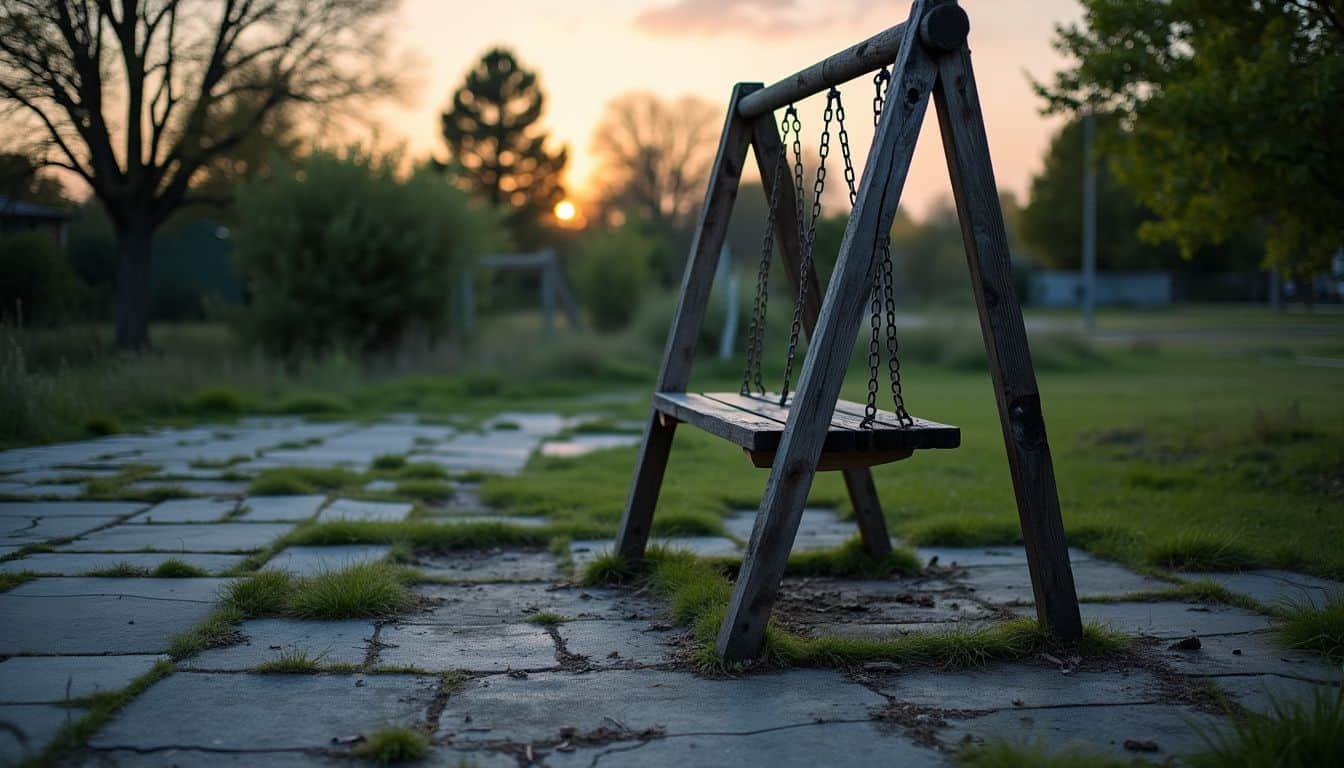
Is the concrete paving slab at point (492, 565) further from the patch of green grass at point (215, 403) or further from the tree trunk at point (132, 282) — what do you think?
the tree trunk at point (132, 282)

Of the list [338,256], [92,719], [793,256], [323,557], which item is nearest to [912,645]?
[793,256]

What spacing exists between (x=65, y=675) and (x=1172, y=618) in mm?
3394

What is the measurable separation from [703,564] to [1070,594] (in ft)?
4.89

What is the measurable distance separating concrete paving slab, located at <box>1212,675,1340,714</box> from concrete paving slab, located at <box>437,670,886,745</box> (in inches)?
36.6

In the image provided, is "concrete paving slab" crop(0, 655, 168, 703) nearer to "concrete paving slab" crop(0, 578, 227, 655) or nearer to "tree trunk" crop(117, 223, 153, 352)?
"concrete paving slab" crop(0, 578, 227, 655)

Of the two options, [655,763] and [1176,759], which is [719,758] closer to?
[655,763]

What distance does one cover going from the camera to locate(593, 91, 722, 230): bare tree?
48.5 m

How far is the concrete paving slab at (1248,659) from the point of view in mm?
3086

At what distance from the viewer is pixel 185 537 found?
4918 millimetres

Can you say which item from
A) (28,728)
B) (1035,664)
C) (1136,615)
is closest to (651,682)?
(1035,664)

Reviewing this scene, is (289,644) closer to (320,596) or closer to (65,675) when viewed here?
(320,596)

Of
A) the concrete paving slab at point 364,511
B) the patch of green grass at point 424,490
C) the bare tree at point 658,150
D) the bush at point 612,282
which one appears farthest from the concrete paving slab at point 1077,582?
the bare tree at point 658,150

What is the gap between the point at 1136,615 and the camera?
12.5ft

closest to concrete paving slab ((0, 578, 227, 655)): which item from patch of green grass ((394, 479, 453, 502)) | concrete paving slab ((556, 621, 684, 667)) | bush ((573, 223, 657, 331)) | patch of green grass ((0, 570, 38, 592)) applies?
patch of green grass ((0, 570, 38, 592))
